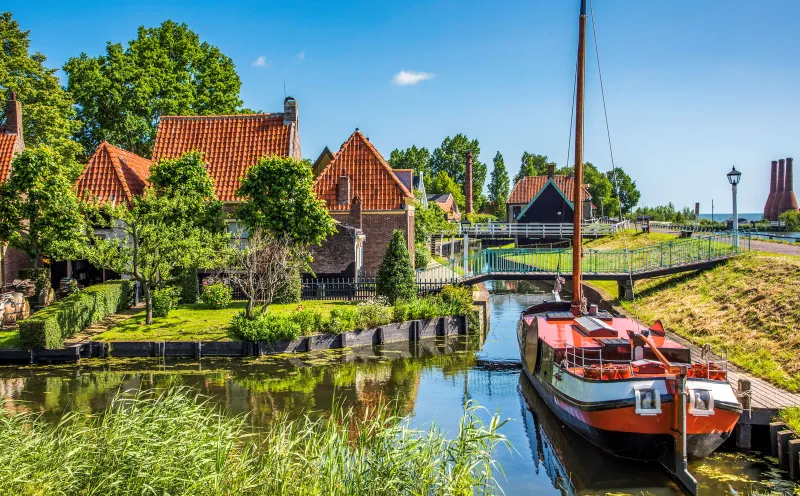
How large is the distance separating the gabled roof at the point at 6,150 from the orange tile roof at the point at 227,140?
673 centimetres

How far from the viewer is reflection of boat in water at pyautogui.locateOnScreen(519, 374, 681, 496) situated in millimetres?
13348

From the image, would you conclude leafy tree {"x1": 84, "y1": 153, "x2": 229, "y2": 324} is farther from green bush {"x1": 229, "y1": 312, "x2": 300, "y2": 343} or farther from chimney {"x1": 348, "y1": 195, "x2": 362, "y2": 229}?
chimney {"x1": 348, "y1": 195, "x2": 362, "y2": 229}

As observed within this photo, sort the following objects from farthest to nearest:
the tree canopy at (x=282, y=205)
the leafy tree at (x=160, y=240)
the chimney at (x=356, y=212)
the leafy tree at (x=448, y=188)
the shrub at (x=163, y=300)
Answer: the leafy tree at (x=448, y=188) → the chimney at (x=356, y=212) → the tree canopy at (x=282, y=205) → the shrub at (x=163, y=300) → the leafy tree at (x=160, y=240)

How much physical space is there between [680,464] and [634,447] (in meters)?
1.10

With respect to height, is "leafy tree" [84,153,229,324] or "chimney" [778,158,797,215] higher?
"chimney" [778,158,797,215]

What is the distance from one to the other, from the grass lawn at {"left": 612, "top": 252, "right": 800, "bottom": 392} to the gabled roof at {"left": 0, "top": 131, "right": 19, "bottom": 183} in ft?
98.3

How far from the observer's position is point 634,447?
46.2ft

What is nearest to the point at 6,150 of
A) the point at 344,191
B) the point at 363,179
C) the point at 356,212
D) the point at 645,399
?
the point at 344,191

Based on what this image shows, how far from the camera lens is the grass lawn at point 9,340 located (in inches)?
907

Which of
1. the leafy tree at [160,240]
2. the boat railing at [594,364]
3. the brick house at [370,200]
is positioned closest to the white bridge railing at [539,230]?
the brick house at [370,200]

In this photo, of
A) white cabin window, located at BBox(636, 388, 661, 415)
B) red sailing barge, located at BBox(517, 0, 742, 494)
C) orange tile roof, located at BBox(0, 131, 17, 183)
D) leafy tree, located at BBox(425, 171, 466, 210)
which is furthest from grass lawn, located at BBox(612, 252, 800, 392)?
leafy tree, located at BBox(425, 171, 466, 210)

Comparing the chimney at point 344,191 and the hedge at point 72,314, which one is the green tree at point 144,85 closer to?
the chimney at point 344,191

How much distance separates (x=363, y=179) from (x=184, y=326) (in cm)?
1399

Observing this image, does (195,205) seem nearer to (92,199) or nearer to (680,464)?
(92,199)
